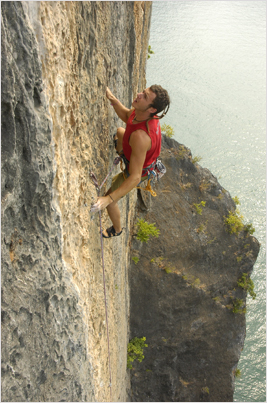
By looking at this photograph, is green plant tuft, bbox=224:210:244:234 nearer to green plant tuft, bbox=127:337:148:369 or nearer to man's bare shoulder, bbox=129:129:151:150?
green plant tuft, bbox=127:337:148:369

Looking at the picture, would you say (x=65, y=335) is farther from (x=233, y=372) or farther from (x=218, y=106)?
(x=218, y=106)

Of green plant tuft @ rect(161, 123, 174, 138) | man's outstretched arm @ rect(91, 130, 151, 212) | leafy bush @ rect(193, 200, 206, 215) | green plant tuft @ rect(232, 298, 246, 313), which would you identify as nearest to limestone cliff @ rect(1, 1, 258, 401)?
man's outstretched arm @ rect(91, 130, 151, 212)

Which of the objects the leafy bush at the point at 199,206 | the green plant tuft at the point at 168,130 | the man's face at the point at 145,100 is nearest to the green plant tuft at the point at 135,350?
the leafy bush at the point at 199,206

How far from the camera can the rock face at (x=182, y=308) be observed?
8141 millimetres

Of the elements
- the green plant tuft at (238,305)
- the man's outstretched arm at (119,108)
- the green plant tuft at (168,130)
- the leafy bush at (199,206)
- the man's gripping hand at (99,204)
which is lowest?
the green plant tuft at (238,305)

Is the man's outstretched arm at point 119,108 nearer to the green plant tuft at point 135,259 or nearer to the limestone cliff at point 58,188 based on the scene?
the limestone cliff at point 58,188

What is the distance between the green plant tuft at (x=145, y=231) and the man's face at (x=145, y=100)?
16.8ft

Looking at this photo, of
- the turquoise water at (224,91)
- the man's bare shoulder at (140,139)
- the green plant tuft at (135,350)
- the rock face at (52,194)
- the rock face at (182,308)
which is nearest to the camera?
the rock face at (52,194)

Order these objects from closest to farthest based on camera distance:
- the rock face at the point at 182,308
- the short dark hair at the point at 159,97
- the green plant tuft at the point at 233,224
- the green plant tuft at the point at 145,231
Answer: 1. the short dark hair at the point at 159,97
2. the green plant tuft at the point at 145,231
3. the rock face at the point at 182,308
4. the green plant tuft at the point at 233,224

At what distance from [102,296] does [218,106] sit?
49.6 ft

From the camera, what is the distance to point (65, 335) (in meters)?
2.53

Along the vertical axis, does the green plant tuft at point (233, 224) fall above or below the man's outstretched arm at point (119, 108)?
below

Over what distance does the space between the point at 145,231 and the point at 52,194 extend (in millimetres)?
5860

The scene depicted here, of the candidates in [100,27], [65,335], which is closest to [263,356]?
[65,335]
